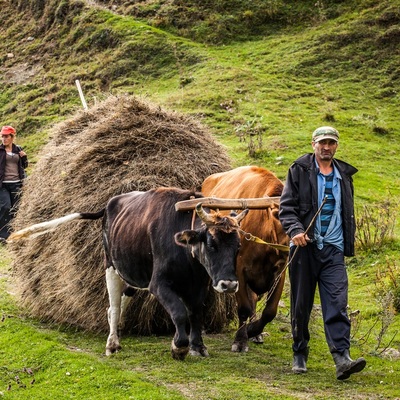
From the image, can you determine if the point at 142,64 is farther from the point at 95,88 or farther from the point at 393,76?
the point at 393,76

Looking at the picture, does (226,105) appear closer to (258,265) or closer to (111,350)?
(258,265)

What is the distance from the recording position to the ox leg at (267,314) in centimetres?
780

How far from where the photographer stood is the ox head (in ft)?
22.3

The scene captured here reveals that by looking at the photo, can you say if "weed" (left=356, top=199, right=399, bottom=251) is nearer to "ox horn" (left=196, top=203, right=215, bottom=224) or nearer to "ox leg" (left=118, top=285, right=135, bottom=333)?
"ox leg" (left=118, top=285, right=135, bottom=333)

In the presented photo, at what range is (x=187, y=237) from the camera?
6941 mm

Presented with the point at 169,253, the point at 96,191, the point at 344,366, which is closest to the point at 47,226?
the point at 96,191

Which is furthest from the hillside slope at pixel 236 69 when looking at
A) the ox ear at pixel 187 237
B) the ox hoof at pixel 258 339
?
the ox ear at pixel 187 237

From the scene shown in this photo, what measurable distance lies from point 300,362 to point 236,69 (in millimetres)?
17781

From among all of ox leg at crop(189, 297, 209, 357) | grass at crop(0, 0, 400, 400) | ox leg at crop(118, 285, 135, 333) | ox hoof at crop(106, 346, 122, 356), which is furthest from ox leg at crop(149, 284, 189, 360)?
ox leg at crop(118, 285, 135, 333)

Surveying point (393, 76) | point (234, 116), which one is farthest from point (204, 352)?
point (393, 76)

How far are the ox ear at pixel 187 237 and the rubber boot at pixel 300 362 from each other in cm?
133

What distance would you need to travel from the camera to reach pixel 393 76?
23250mm

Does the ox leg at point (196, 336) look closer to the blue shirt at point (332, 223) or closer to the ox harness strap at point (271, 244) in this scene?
the ox harness strap at point (271, 244)

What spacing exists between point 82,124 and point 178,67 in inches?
612
